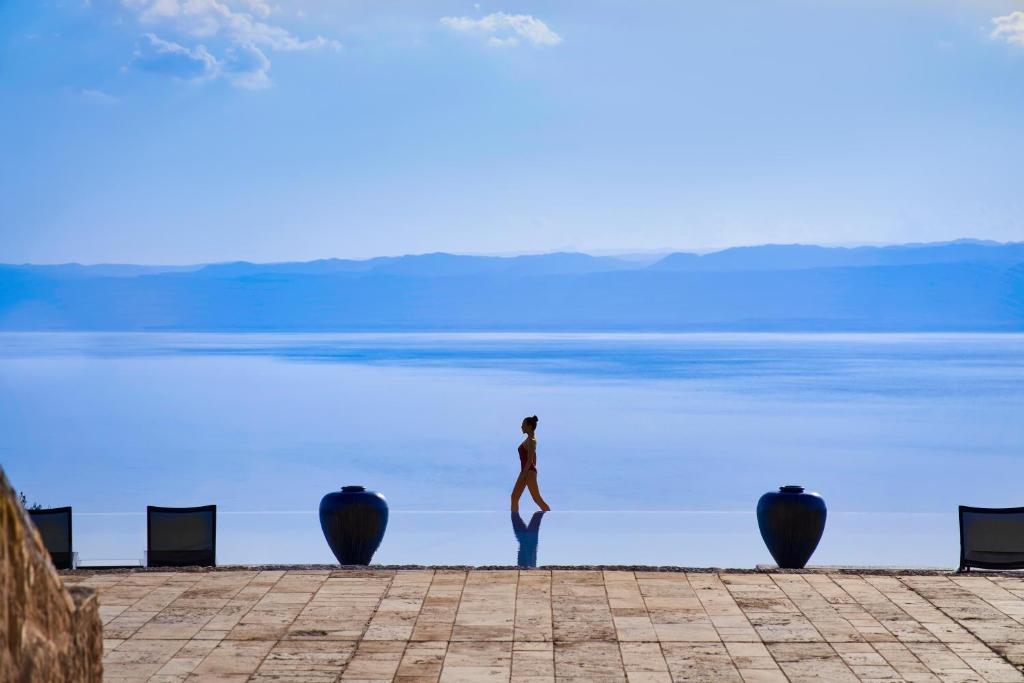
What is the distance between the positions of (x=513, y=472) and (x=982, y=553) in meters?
13.5

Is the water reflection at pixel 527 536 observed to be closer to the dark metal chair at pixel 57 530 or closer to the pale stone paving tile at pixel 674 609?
the pale stone paving tile at pixel 674 609

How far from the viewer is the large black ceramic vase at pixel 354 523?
10.0 m

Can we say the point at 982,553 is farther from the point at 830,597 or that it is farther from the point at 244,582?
the point at 244,582

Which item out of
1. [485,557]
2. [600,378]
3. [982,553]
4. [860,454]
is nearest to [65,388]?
[600,378]

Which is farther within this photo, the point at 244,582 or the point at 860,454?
the point at 860,454

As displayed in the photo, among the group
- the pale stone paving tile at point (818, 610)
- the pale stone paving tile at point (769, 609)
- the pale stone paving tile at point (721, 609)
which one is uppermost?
the pale stone paving tile at point (721, 609)

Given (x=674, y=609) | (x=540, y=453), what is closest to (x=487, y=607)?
(x=674, y=609)

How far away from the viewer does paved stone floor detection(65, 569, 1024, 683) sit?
22.0 ft

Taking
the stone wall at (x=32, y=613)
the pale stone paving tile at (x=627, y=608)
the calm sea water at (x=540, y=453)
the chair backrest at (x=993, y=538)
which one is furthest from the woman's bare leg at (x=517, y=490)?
the stone wall at (x=32, y=613)

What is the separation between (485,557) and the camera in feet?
36.7

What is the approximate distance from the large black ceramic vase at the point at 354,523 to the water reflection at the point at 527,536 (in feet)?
4.30

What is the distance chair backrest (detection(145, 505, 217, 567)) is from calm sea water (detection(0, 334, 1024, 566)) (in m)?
2.58

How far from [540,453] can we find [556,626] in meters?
17.7

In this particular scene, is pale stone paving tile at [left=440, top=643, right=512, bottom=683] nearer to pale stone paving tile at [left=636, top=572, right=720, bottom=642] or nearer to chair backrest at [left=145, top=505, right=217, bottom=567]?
pale stone paving tile at [left=636, top=572, right=720, bottom=642]
